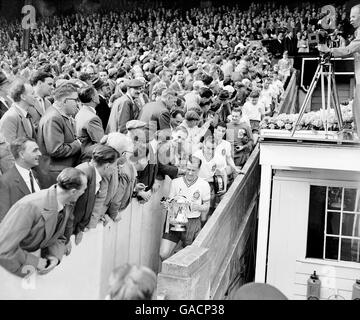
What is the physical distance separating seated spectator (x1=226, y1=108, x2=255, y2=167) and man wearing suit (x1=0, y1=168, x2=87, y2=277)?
3.08 metres

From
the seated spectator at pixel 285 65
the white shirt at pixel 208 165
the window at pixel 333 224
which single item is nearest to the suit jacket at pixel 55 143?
the white shirt at pixel 208 165

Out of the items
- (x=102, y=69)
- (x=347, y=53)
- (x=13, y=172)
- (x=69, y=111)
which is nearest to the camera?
(x=13, y=172)

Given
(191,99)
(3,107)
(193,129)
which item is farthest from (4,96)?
(191,99)

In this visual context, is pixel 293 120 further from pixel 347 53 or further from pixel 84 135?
pixel 84 135

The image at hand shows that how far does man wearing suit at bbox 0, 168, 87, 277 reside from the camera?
265 centimetres

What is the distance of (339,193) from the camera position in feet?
18.4

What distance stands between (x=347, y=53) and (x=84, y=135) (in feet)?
7.13

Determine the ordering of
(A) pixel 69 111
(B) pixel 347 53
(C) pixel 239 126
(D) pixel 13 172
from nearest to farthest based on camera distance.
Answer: (D) pixel 13 172, (A) pixel 69 111, (B) pixel 347 53, (C) pixel 239 126

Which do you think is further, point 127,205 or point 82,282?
point 127,205

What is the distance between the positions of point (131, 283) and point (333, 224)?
4058mm

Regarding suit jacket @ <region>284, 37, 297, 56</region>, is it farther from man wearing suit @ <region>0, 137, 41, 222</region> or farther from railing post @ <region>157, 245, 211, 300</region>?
man wearing suit @ <region>0, 137, 41, 222</region>

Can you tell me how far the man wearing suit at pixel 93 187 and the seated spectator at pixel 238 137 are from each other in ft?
8.86
